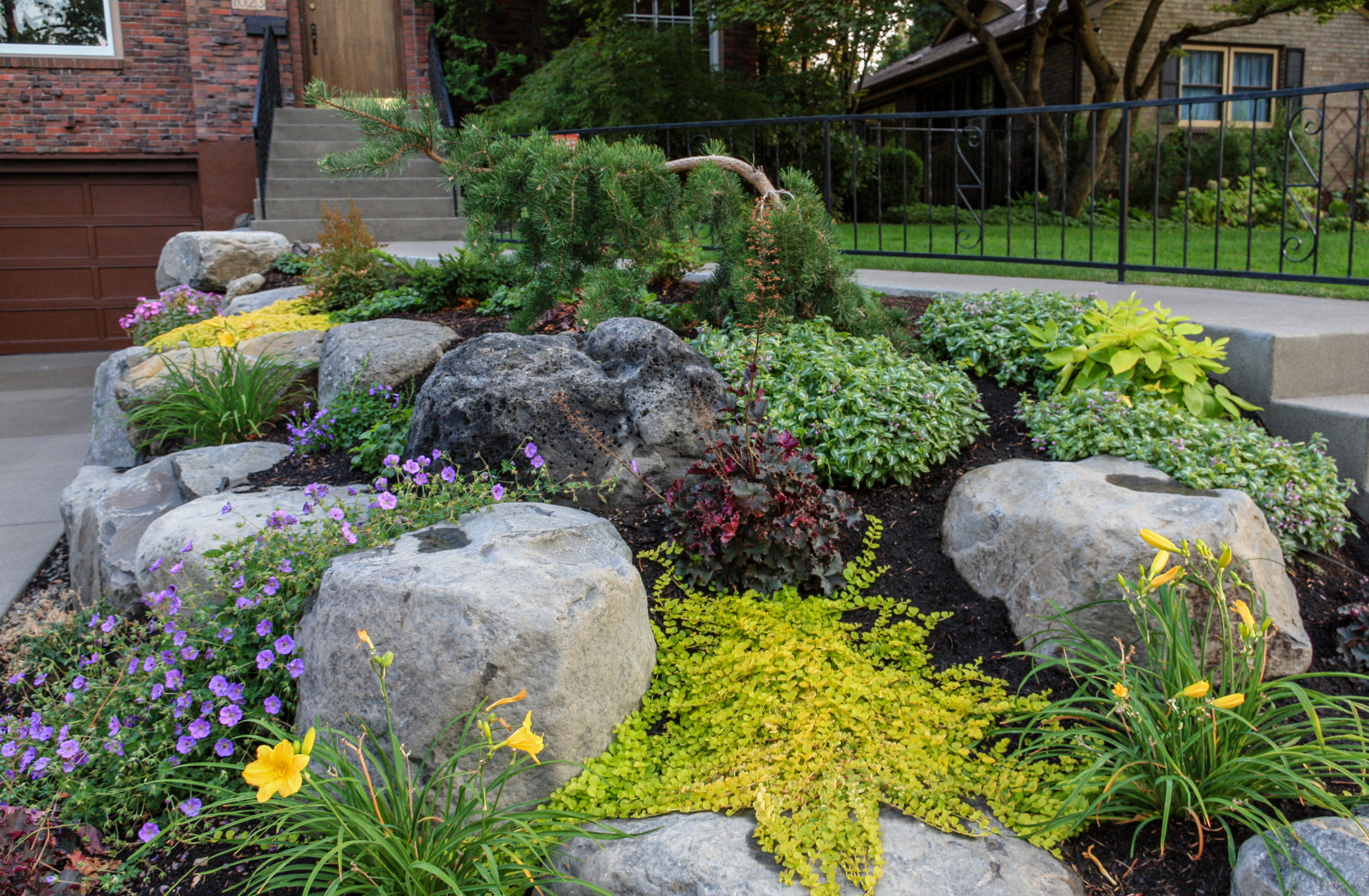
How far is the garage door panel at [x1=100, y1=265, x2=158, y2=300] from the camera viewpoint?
1250cm

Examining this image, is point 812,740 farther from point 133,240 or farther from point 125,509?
point 133,240

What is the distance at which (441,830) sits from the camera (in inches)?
79.9

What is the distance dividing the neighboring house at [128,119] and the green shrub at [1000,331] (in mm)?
9864

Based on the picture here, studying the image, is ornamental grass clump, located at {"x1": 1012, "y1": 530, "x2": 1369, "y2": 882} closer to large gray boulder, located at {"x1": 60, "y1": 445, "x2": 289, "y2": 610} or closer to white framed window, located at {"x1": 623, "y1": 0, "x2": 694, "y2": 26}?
large gray boulder, located at {"x1": 60, "y1": 445, "x2": 289, "y2": 610}

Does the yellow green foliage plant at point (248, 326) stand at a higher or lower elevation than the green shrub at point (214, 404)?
higher

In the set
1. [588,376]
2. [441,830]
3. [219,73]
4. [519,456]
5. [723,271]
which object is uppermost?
[219,73]

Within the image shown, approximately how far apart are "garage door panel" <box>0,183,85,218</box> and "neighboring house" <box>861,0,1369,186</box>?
45.3 feet

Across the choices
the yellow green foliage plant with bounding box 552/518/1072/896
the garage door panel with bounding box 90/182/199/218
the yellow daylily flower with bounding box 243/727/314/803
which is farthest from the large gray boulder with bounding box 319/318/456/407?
the garage door panel with bounding box 90/182/199/218

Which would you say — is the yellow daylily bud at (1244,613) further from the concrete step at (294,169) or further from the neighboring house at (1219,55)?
the neighboring house at (1219,55)

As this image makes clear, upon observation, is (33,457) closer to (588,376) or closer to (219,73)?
(588,376)

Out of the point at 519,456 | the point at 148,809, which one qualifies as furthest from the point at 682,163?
the point at 148,809

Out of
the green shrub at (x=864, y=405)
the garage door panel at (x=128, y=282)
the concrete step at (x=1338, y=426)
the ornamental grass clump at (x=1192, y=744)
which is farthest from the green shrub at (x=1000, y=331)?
the garage door panel at (x=128, y=282)

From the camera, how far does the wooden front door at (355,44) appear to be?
40.2 ft

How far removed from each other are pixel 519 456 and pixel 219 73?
34.3 ft
